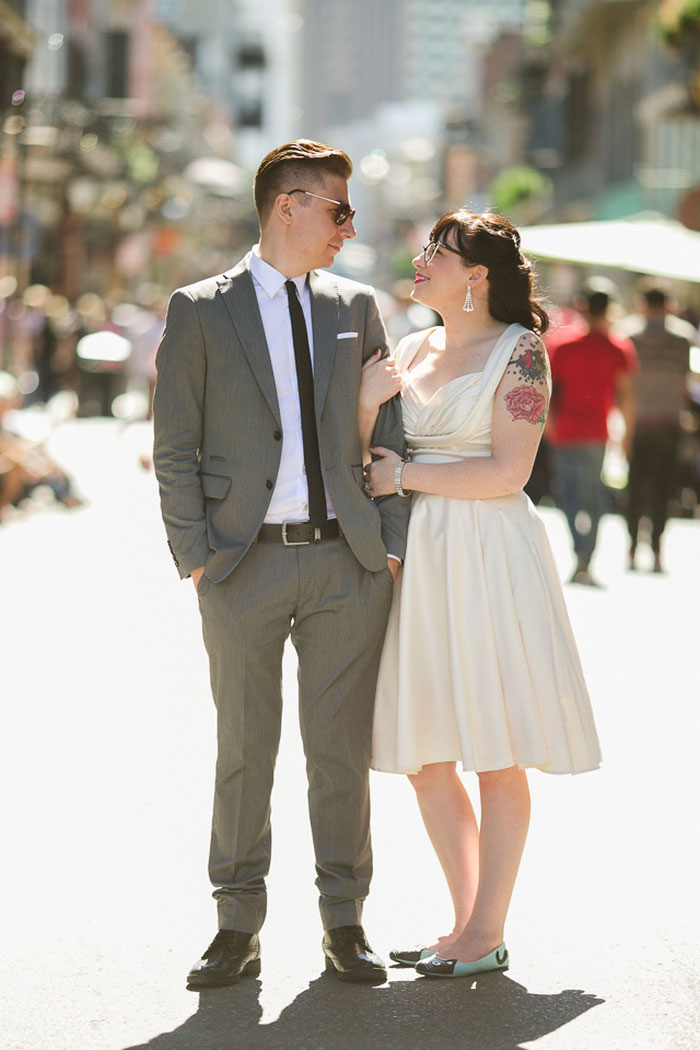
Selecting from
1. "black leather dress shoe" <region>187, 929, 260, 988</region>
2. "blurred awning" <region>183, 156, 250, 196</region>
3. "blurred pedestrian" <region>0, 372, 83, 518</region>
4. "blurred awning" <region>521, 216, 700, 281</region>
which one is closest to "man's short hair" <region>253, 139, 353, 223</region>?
"black leather dress shoe" <region>187, 929, 260, 988</region>

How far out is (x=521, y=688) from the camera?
14.5 ft

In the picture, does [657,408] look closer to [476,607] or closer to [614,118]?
[476,607]

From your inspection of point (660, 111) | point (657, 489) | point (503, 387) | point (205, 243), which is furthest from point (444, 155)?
point (503, 387)

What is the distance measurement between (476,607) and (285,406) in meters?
0.70

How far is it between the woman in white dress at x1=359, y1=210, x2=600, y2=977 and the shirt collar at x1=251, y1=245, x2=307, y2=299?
0.95 ft

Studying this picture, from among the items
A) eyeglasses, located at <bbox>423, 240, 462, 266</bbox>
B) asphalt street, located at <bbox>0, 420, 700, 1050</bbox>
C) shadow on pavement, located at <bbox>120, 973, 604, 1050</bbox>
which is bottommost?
asphalt street, located at <bbox>0, 420, 700, 1050</bbox>

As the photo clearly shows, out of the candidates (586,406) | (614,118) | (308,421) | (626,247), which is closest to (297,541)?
(308,421)

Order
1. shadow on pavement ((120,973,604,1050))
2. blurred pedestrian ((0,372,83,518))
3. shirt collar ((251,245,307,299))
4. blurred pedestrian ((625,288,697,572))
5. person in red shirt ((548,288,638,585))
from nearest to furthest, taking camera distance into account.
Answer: shadow on pavement ((120,973,604,1050)), shirt collar ((251,245,307,299)), person in red shirt ((548,288,638,585)), blurred pedestrian ((625,288,697,572)), blurred pedestrian ((0,372,83,518))

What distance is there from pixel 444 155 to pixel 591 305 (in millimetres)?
121040

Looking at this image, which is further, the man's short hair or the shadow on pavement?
the man's short hair

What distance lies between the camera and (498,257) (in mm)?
4480

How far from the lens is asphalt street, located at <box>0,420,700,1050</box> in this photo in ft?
13.3

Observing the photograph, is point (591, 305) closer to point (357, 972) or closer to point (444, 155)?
point (357, 972)

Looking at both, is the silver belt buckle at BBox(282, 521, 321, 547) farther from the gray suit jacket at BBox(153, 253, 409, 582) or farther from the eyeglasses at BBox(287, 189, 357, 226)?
the eyeglasses at BBox(287, 189, 357, 226)
